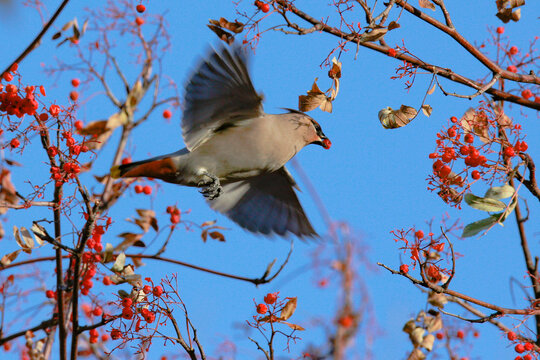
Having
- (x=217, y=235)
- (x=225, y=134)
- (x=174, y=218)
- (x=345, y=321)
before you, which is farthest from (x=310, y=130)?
(x=345, y=321)

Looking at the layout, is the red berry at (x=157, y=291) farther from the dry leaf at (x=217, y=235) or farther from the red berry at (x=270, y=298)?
the dry leaf at (x=217, y=235)

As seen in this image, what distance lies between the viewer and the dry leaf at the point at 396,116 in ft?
9.57

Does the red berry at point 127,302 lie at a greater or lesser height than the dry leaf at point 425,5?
lesser

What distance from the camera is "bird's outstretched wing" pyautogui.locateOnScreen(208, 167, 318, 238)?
5316mm

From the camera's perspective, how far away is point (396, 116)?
9.67ft

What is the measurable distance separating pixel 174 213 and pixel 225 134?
2.04 feet

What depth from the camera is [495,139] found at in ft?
9.83

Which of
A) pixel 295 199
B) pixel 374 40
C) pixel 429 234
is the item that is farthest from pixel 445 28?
pixel 295 199

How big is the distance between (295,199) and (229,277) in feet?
6.36

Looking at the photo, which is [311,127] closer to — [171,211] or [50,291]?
[171,211]

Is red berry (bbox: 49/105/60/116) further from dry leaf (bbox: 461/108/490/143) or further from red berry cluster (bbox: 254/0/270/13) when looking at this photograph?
dry leaf (bbox: 461/108/490/143)

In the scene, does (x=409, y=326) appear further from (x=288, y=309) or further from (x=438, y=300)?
(x=288, y=309)

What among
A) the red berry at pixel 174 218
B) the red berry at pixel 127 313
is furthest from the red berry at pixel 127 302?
the red berry at pixel 174 218

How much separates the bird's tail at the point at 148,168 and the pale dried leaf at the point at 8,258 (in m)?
1.01
